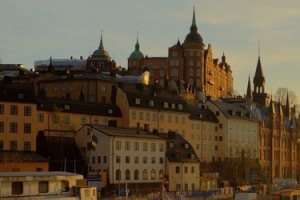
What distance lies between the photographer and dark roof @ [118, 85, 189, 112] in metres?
125

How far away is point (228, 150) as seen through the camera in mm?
153750

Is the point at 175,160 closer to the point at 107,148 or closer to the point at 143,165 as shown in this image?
the point at 143,165

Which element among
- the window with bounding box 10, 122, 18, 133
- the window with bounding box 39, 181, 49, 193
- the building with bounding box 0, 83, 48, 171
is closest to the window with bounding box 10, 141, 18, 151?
the building with bounding box 0, 83, 48, 171

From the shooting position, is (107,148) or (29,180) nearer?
(29,180)

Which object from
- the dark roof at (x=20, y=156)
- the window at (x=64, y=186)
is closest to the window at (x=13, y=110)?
the dark roof at (x=20, y=156)

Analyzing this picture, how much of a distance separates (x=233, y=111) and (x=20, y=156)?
71.1 meters

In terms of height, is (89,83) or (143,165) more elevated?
(89,83)

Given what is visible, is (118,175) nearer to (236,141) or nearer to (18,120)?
(18,120)

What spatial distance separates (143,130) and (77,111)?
38.1ft

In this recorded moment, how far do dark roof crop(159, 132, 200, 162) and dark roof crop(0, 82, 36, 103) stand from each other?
23487 millimetres

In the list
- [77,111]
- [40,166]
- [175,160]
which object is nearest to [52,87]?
[77,111]

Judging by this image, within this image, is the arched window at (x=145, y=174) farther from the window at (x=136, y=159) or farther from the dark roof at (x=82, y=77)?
the dark roof at (x=82, y=77)

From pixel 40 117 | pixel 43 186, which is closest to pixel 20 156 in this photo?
pixel 40 117

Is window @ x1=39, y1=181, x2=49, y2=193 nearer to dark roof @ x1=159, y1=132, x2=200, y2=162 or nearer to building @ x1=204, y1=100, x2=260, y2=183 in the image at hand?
dark roof @ x1=159, y1=132, x2=200, y2=162
